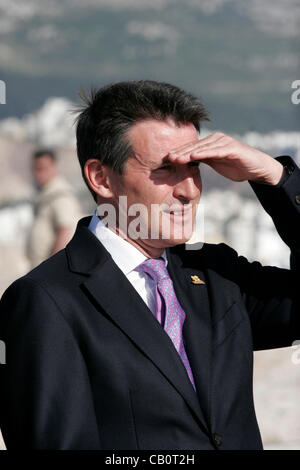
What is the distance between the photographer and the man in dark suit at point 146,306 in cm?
159

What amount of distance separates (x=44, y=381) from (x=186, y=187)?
52 centimetres

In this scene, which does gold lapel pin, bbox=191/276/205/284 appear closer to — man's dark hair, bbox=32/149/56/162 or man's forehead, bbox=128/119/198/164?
man's forehead, bbox=128/119/198/164

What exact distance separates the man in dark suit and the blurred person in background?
2.60 meters

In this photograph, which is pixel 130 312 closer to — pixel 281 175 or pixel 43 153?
pixel 281 175

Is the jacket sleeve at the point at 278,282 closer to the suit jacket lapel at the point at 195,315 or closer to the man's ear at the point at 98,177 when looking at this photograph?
the suit jacket lapel at the point at 195,315

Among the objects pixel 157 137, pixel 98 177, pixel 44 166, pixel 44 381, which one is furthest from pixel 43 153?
pixel 44 381

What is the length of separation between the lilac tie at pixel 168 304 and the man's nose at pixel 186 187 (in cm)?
16

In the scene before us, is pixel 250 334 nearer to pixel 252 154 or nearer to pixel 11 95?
pixel 252 154

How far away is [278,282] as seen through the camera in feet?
6.54

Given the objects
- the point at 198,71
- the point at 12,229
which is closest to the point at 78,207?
the point at 12,229

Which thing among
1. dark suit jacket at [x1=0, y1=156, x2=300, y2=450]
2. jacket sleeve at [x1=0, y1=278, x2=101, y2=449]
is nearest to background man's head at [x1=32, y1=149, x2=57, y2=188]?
dark suit jacket at [x1=0, y1=156, x2=300, y2=450]

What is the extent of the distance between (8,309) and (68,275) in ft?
0.49

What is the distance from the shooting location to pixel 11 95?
16.5 feet

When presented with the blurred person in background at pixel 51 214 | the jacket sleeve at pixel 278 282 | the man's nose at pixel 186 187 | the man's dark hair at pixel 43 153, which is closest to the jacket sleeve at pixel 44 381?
the man's nose at pixel 186 187
